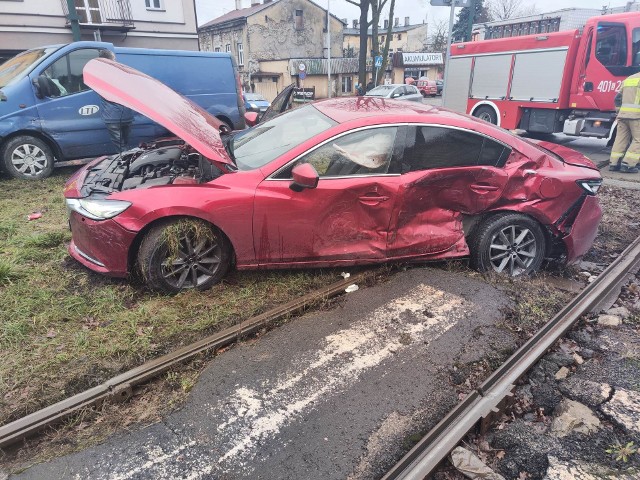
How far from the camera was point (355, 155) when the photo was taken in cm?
361

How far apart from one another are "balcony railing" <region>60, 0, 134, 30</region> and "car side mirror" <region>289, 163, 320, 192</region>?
1883cm

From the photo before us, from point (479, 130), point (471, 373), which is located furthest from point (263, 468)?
point (479, 130)

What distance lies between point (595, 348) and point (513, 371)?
33.1 inches

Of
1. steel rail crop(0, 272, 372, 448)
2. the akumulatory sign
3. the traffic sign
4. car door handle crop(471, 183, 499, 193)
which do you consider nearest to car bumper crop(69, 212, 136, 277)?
steel rail crop(0, 272, 372, 448)

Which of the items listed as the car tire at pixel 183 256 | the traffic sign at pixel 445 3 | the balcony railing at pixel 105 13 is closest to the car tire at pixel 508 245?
the car tire at pixel 183 256

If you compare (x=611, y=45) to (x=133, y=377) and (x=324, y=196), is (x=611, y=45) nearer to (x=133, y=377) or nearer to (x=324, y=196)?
(x=324, y=196)

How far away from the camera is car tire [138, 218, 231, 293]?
3350 mm

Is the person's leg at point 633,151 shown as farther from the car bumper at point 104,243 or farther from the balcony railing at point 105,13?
the balcony railing at point 105,13

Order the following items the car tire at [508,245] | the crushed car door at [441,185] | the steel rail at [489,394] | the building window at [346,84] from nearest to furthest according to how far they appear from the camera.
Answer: the steel rail at [489,394] → the crushed car door at [441,185] → the car tire at [508,245] → the building window at [346,84]

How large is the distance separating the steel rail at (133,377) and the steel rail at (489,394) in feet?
4.78

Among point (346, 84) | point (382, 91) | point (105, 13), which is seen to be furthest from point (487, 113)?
point (346, 84)

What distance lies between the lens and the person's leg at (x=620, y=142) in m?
8.60

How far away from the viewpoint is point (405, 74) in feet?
163

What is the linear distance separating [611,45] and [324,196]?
1079 centimetres
